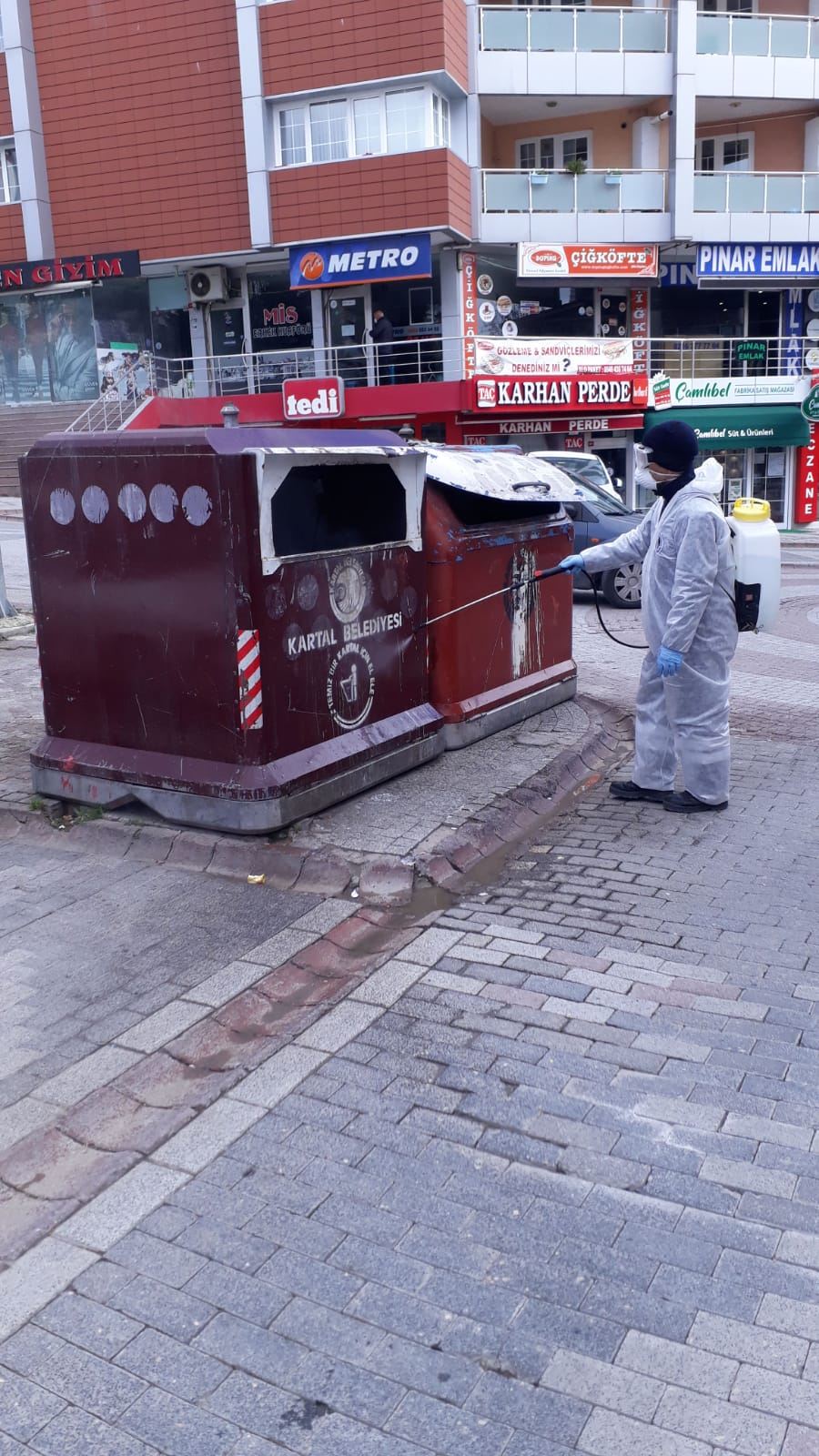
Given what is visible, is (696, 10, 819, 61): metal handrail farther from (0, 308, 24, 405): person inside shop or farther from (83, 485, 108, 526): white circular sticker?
(83, 485, 108, 526): white circular sticker

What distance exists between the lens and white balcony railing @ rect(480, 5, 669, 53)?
2464 cm

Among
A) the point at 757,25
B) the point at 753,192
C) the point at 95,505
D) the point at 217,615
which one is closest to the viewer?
the point at 217,615

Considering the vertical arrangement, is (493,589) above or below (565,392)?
below

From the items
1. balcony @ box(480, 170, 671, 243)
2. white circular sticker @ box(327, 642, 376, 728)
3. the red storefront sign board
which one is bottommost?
white circular sticker @ box(327, 642, 376, 728)

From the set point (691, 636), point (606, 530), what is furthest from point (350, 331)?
point (691, 636)

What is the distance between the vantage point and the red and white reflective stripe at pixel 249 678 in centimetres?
518

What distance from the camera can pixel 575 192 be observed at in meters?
25.5

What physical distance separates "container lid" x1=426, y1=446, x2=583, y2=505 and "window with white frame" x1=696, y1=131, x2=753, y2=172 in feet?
79.5

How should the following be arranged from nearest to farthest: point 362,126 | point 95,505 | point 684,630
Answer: point 95,505
point 684,630
point 362,126

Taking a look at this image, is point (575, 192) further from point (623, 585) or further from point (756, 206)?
point (623, 585)

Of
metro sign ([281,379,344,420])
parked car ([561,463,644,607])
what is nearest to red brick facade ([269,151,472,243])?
metro sign ([281,379,344,420])

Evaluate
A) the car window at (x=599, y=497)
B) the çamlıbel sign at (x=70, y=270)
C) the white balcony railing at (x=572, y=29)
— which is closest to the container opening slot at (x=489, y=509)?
the car window at (x=599, y=497)

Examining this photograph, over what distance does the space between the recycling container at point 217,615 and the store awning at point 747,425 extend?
22165 millimetres

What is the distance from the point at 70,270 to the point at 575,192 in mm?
11213
